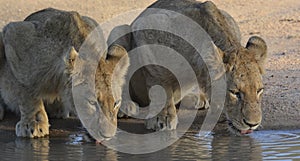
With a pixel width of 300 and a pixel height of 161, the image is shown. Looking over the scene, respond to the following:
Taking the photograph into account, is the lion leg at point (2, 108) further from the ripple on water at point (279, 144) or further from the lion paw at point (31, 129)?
the ripple on water at point (279, 144)

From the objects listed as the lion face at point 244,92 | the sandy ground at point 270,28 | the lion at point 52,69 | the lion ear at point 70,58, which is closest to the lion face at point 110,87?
the lion at point 52,69

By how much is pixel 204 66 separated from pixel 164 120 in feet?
2.97

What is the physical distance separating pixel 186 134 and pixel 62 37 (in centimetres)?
162

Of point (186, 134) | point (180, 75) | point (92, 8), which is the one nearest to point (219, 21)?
point (180, 75)

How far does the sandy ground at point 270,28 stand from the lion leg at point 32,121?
38 cm

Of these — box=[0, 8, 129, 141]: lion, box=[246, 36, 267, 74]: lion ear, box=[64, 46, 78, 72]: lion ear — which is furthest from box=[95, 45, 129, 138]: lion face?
box=[246, 36, 267, 74]: lion ear

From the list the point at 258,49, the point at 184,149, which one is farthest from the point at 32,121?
the point at 258,49

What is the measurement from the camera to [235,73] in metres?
7.43

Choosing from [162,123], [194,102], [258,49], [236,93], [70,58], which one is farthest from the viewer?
[194,102]

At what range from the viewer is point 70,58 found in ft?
23.9

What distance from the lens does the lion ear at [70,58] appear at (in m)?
7.24

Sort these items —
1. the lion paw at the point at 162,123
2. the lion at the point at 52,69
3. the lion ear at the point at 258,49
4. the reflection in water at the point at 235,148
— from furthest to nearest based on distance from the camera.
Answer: the lion paw at the point at 162,123, the lion ear at the point at 258,49, the lion at the point at 52,69, the reflection in water at the point at 235,148

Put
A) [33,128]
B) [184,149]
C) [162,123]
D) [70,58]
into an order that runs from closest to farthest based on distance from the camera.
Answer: [70,58] < [184,149] < [33,128] < [162,123]

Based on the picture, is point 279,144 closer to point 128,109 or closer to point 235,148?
point 235,148
